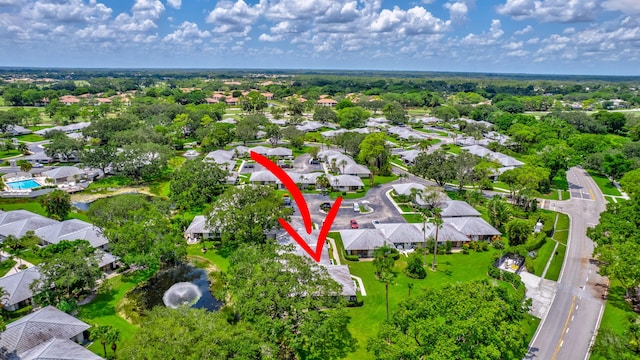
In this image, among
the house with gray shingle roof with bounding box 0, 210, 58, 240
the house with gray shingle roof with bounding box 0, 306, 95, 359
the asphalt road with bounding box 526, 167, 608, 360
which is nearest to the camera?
the house with gray shingle roof with bounding box 0, 306, 95, 359

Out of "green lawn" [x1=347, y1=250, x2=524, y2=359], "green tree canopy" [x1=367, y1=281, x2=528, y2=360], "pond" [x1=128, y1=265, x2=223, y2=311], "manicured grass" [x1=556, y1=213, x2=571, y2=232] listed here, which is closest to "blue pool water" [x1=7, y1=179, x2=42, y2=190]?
"pond" [x1=128, y1=265, x2=223, y2=311]

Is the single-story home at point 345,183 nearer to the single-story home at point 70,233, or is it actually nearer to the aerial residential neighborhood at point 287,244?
the aerial residential neighborhood at point 287,244

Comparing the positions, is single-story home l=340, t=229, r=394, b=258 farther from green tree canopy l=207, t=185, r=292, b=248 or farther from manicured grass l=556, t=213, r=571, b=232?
manicured grass l=556, t=213, r=571, b=232

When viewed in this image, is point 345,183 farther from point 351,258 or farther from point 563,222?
point 563,222

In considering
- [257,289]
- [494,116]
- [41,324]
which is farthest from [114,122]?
[494,116]

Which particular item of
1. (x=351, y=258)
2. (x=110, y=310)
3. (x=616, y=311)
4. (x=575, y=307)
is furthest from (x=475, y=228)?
(x=110, y=310)

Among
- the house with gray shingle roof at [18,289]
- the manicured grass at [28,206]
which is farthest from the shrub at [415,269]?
the manicured grass at [28,206]
